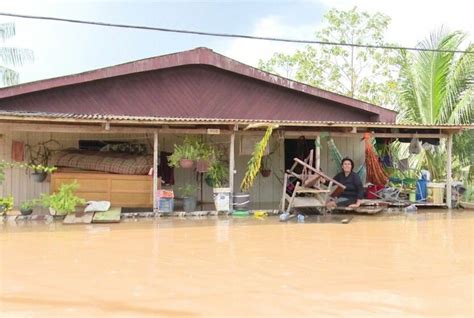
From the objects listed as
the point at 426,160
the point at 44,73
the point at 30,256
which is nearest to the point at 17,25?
the point at 44,73

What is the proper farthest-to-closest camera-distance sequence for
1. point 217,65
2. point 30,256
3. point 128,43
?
point 128,43, point 217,65, point 30,256

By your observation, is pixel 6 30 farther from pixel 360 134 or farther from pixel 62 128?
pixel 360 134

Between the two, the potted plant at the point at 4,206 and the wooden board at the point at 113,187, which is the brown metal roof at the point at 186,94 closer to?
the wooden board at the point at 113,187

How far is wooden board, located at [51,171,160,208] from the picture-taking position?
966 cm

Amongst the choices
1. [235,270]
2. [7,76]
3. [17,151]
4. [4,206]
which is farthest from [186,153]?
[7,76]

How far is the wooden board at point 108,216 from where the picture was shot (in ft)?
28.1

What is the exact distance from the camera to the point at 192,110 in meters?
11.7

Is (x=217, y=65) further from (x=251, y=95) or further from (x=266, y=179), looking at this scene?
(x=266, y=179)

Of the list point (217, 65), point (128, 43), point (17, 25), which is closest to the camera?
point (217, 65)

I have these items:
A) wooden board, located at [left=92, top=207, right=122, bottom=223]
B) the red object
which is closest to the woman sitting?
wooden board, located at [left=92, top=207, right=122, bottom=223]

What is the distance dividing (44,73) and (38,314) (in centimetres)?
2112

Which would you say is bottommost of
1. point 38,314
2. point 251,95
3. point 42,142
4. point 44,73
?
point 38,314

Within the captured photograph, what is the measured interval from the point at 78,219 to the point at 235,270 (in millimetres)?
4613

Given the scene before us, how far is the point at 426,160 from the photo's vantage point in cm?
1379
